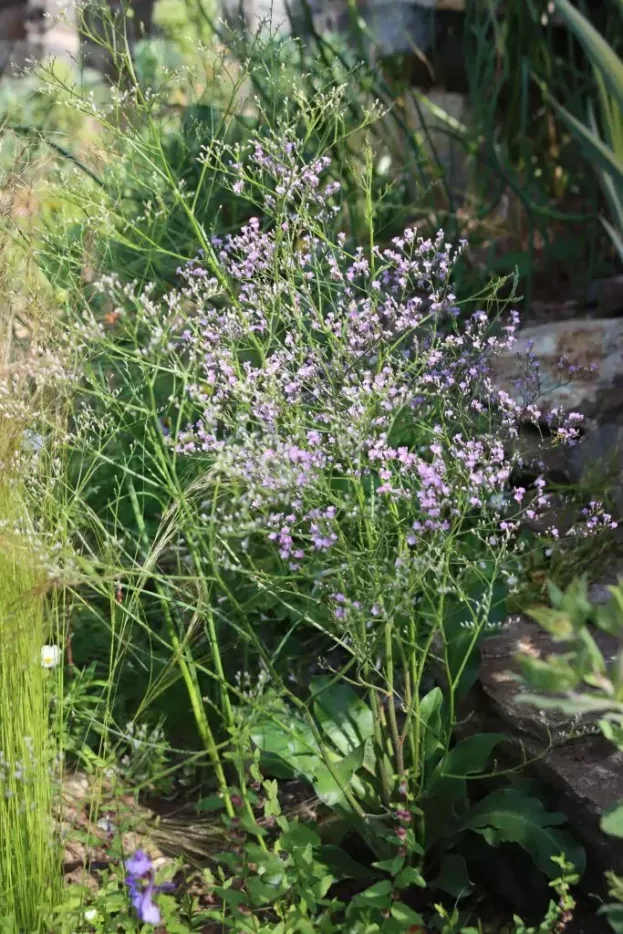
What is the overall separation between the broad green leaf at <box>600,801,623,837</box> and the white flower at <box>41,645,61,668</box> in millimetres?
983

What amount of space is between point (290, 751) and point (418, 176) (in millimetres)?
2742

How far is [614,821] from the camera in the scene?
1.52 m

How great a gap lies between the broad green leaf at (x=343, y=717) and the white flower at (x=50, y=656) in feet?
1.70

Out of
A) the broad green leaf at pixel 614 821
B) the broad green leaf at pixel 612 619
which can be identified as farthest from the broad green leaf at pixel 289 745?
the broad green leaf at pixel 612 619

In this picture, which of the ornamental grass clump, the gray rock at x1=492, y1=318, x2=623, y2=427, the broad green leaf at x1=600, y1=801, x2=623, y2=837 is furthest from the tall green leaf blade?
the broad green leaf at x1=600, y1=801, x2=623, y2=837

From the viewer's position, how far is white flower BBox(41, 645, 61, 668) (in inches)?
76.6

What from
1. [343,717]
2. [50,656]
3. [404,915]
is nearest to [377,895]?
[404,915]

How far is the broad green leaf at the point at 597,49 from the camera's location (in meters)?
2.10

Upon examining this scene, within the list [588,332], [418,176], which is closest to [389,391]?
[588,332]

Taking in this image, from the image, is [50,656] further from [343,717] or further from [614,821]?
[614,821]

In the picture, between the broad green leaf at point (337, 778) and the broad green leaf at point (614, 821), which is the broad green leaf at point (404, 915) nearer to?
the broad green leaf at point (337, 778)

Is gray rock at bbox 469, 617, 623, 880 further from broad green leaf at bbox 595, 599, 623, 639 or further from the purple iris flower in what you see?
the purple iris flower

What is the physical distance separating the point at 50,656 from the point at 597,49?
1.65 metres

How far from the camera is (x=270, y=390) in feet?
5.66
